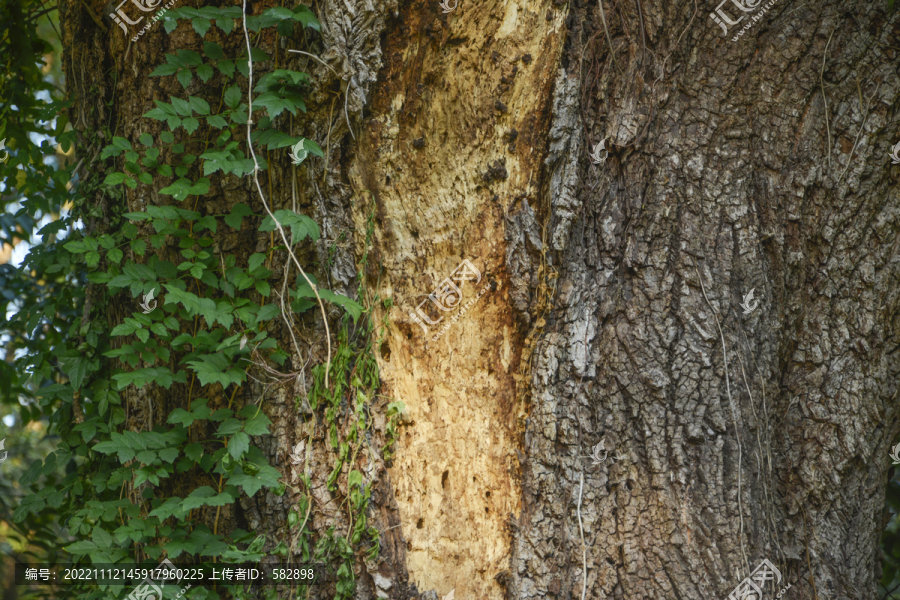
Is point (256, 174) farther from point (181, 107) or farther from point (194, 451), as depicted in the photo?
point (194, 451)

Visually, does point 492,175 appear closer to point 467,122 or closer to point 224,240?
point 467,122

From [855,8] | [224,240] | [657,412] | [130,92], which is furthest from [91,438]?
[855,8]

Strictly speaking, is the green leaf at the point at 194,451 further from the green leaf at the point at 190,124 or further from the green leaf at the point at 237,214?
the green leaf at the point at 190,124

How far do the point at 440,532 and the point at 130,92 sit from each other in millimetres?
1927

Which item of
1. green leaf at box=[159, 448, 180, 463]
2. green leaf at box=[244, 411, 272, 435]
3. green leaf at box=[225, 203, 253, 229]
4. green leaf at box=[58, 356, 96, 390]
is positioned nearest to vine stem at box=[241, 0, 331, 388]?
green leaf at box=[225, 203, 253, 229]

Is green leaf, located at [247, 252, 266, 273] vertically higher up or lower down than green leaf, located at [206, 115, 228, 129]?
lower down

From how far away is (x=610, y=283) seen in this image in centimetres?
178

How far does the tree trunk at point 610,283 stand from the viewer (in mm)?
1686

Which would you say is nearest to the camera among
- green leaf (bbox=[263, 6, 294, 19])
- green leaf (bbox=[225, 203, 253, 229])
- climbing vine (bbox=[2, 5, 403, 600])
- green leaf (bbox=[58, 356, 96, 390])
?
green leaf (bbox=[263, 6, 294, 19])

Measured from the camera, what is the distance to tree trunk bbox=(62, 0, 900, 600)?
169 centimetres

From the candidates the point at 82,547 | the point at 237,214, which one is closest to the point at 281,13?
the point at 237,214

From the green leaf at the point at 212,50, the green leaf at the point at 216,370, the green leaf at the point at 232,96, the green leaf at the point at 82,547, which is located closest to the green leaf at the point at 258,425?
the green leaf at the point at 216,370

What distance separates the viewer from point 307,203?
1.75 m

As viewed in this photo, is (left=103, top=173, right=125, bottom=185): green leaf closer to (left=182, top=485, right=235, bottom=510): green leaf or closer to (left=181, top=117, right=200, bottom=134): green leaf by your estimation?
(left=181, top=117, right=200, bottom=134): green leaf
